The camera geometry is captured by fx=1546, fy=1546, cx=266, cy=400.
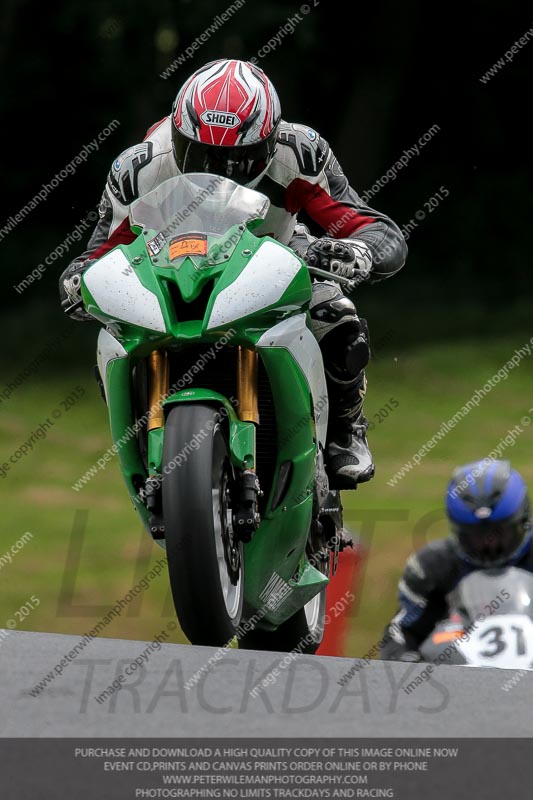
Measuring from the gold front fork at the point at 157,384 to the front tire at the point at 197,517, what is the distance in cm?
16

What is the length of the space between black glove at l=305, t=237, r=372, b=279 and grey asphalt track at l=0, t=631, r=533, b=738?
1.39m

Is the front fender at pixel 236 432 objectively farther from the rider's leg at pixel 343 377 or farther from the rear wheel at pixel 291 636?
the rear wheel at pixel 291 636

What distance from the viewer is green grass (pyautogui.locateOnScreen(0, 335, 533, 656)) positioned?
1271 centimetres

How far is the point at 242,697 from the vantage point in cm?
401

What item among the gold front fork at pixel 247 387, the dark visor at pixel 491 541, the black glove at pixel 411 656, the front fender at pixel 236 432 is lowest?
the black glove at pixel 411 656

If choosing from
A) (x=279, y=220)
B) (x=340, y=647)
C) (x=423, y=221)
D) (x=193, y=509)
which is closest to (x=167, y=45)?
(x=423, y=221)

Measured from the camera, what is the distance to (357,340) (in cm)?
548

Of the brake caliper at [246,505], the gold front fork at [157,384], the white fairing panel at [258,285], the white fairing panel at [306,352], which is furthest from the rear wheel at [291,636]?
the white fairing panel at [258,285]

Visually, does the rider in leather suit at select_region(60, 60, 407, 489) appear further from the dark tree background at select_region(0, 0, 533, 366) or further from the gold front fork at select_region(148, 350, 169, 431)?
the dark tree background at select_region(0, 0, 533, 366)

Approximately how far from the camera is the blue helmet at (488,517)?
6.80 m

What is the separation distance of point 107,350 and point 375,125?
13.7 m

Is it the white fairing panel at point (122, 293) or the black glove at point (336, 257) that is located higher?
the black glove at point (336, 257)

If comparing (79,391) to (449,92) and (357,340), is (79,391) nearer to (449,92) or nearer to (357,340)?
(449,92)
